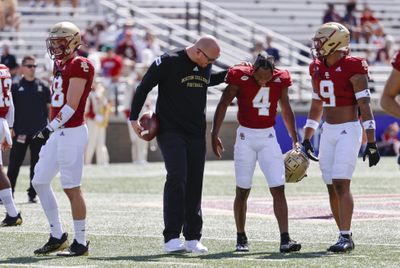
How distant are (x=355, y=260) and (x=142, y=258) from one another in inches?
63.3

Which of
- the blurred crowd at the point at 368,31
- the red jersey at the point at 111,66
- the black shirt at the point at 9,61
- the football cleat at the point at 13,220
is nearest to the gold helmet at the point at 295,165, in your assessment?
the football cleat at the point at 13,220

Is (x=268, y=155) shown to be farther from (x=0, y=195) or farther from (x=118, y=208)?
(x=118, y=208)

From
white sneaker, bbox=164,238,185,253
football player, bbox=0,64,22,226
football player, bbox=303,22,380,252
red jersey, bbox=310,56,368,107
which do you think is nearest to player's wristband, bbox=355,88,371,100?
football player, bbox=303,22,380,252

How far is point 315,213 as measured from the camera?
1308cm

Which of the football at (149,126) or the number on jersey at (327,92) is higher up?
the number on jersey at (327,92)

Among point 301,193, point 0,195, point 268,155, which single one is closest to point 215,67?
point 301,193

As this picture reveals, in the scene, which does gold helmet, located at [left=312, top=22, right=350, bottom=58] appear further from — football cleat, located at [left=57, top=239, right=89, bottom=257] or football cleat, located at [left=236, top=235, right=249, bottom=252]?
football cleat, located at [left=57, top=239, right=89, bottom=257]

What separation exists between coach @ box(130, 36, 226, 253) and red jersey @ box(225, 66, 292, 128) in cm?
26

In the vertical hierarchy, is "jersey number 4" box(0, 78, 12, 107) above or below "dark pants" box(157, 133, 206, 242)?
above

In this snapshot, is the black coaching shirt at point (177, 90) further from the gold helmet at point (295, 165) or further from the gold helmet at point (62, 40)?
the gold helmet at point (295, 165)

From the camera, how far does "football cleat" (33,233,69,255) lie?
30.7ft

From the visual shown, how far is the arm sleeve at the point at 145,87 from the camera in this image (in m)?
9.50

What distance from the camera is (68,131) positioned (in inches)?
364

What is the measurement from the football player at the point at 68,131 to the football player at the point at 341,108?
1924mm
